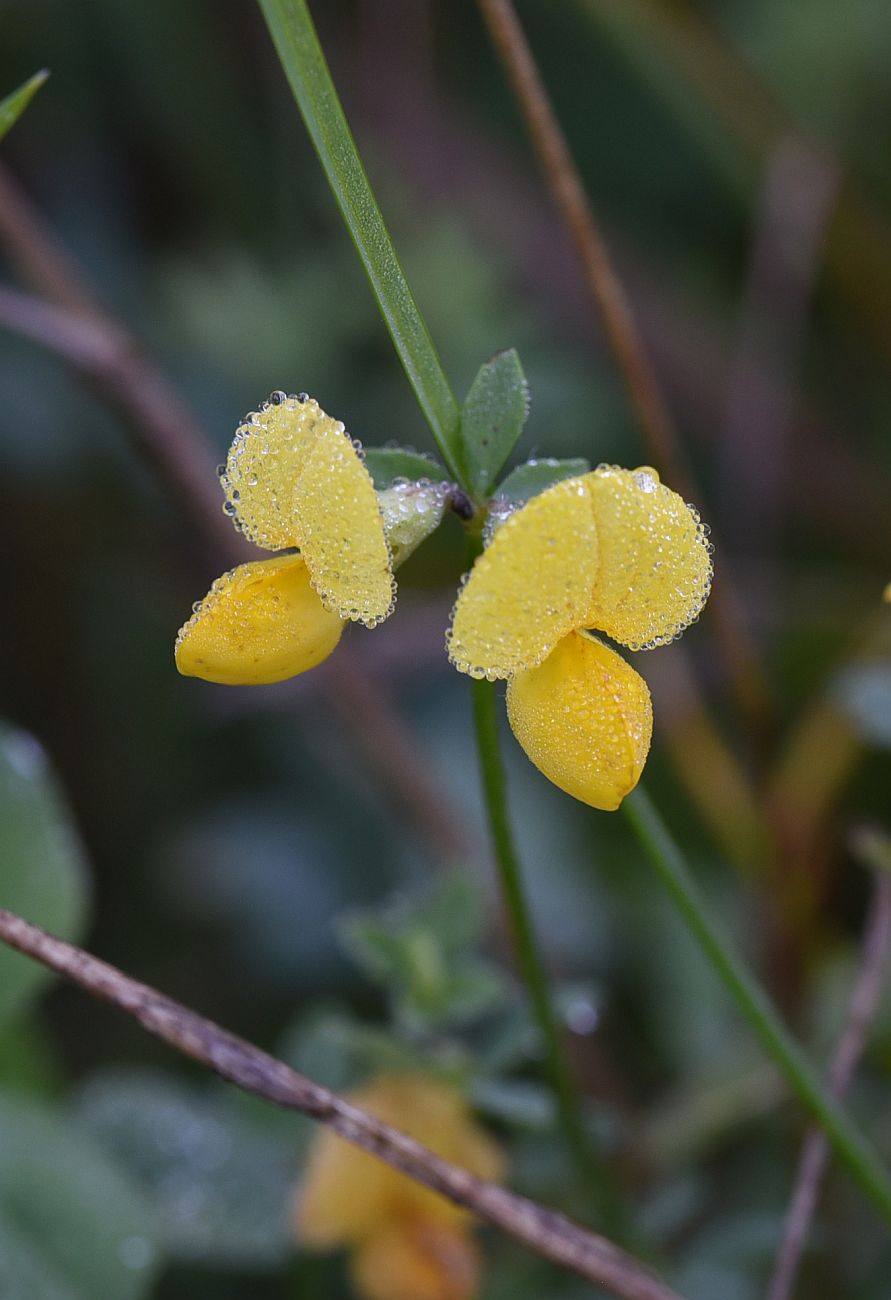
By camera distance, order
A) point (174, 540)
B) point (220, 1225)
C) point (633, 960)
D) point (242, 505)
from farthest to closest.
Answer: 1. point (174, 540)
2. point (633, 960)
3. point (220, 1225)
4. point (242, 505)

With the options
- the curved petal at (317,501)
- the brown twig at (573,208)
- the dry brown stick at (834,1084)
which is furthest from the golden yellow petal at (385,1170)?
the brown twig at (573,208)

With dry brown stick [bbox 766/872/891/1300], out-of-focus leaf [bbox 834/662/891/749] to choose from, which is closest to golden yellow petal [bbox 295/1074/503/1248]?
Result: dry brown stick [bbox 766/872/891/1300]

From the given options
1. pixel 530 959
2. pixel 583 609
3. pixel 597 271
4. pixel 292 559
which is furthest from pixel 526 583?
pixel 597 271

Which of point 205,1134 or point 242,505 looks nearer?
point 242,505

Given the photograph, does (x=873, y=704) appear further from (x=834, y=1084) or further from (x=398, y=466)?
(x=398, y=466)

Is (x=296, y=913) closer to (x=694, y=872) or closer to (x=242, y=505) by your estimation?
(x=694, y=872)

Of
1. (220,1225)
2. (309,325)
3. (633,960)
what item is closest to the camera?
(220,1225)

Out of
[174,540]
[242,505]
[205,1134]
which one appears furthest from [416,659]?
[242,505]
